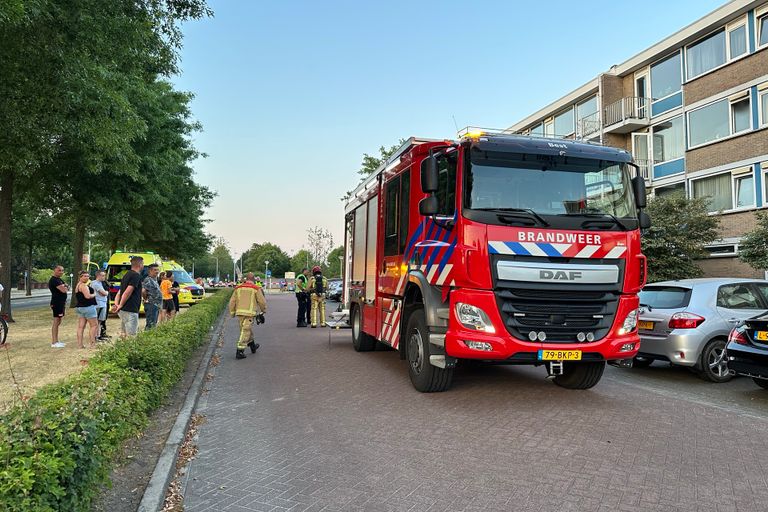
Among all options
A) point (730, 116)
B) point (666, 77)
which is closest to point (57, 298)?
point (730, 116)

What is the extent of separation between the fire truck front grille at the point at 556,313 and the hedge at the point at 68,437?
3.92m

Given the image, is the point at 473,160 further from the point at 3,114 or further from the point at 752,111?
the point at 752,111

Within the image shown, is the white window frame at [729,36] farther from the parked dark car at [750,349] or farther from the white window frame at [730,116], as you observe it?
the parked dark car at [750,349]

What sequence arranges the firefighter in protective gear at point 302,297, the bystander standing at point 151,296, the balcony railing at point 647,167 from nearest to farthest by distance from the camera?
the bystander standing at point 151,296
the firefighter in protective gear at point 302,297
the balcony railing at point 647,167

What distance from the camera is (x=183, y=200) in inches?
1073

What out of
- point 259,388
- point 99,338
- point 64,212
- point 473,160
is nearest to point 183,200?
point 64,212

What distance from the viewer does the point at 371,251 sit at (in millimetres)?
9695

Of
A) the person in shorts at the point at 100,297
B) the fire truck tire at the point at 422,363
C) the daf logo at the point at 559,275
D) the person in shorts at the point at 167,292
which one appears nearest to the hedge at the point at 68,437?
the fire truck tire at the point at 422,363

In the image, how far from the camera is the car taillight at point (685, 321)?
7.92 m

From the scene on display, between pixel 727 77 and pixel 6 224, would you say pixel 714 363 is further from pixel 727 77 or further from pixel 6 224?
pixel 6 224

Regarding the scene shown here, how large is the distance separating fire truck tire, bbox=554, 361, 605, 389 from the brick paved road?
0.51ft

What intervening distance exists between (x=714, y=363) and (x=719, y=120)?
1588 cm

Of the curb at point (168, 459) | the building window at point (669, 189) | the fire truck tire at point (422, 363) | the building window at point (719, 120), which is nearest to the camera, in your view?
the curb at point (168, 459)

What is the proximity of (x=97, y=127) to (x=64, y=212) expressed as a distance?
514 inches
